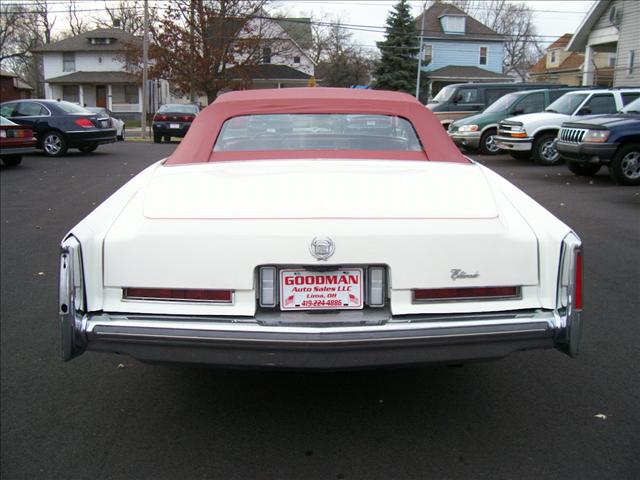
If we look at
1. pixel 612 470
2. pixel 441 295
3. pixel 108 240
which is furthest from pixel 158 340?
pixel 612 470

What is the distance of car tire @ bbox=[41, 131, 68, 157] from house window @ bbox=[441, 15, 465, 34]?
41.6m

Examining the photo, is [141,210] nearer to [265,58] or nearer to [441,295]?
[441,295]

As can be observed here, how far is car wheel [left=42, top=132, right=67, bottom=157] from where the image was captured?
16.8 meters

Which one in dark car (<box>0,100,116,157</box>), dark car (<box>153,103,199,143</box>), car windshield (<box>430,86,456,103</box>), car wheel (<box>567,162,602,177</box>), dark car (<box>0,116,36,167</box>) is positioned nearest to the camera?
car wheel (<box>567,162,602,177</box>)

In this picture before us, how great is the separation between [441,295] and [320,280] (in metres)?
0.51

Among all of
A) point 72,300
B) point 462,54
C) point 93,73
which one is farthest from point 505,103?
point 93,73

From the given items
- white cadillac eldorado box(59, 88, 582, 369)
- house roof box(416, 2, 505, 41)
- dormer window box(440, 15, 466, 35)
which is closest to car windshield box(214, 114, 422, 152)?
white cadillac eldorado box(59, 88, 582, 369)

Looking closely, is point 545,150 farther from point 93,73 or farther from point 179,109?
point 93,73

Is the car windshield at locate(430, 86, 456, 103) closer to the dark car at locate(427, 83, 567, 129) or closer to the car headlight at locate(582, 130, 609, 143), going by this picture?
the dark car at locate(427, 83, 567, 129)

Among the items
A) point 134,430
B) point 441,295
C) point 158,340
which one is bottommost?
point 134,430

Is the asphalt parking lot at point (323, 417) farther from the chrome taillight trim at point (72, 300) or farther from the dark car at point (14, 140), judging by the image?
the dark car at point (14, 140)

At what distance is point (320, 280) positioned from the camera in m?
2.69

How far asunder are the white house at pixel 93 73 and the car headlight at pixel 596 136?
144 feet

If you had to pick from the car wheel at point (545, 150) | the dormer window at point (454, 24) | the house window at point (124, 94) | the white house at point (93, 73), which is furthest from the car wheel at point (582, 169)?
the house window at point (124, 94)
